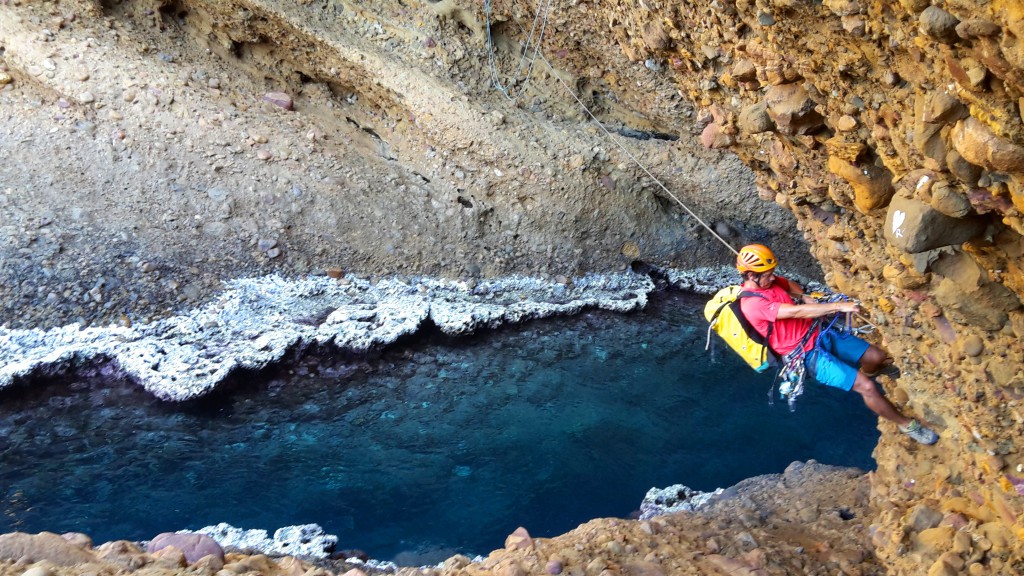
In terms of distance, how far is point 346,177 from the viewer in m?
8.14

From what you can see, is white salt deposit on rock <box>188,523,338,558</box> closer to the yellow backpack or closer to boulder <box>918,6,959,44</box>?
the yellow backpack

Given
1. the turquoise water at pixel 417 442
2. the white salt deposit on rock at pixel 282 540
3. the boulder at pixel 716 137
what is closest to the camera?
the boulder at pixel 716 137

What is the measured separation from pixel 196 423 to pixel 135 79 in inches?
154

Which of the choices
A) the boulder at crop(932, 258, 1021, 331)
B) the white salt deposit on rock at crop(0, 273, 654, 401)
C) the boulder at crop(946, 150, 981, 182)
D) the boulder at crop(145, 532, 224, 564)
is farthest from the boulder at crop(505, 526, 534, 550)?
the white salt deposit on rock at crop(0, 273, 654, 401)

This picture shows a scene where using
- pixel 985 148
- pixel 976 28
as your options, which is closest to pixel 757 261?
pixel 985 148

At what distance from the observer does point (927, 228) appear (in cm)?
255

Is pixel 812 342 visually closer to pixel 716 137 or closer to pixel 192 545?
pixel 716 137

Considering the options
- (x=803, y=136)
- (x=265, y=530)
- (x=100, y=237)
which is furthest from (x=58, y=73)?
(x=803, y=136)

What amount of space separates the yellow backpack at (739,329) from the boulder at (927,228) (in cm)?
168

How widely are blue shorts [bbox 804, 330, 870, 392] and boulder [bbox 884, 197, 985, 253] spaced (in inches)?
71.5

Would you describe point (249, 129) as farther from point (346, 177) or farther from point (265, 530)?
point (265, 530)

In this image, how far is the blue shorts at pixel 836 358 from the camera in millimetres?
4305

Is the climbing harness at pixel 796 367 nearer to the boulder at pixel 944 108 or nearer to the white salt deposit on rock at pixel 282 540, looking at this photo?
the boulder at pixel 944 108

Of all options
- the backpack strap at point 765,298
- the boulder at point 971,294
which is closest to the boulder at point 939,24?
the boulder at point 971,294
